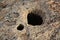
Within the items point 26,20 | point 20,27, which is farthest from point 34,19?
point 20,27

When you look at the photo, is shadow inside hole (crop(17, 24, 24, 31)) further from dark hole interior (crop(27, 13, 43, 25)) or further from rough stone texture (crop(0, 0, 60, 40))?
dark hole interior (crop(27, 13, 43, 25))

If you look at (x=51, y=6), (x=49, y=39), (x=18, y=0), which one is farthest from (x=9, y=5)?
(x=49, y=39)

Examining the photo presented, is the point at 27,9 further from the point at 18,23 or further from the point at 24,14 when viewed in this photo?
the point at 18,23

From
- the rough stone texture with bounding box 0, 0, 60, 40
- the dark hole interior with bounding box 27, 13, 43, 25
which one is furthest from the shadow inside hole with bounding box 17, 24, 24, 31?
the dark hole interior with bounding box 27, 13, 43, 25

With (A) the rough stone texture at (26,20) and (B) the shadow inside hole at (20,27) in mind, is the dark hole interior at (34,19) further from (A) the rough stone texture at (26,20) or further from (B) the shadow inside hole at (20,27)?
(B) the shadow inside hole at (20,27)

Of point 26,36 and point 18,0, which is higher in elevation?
point 18,0

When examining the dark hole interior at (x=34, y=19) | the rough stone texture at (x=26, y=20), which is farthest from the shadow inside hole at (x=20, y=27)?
the dark hole interior at (x=34, y=19)
